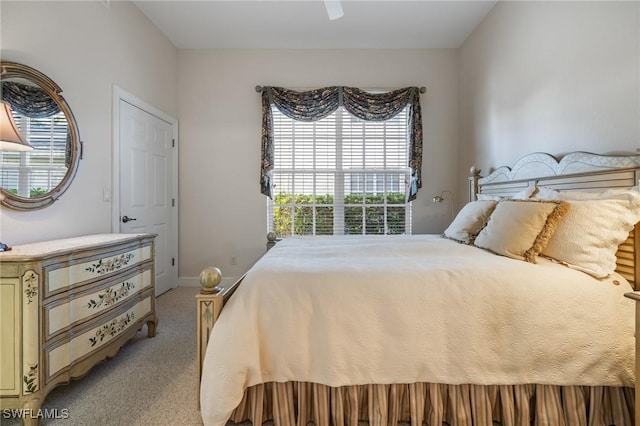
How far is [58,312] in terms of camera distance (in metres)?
1.55

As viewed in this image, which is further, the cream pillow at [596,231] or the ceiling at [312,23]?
the ceiling at [312,23]

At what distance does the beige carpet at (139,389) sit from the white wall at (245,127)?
5.21 ft

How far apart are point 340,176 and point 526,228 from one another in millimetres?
2465

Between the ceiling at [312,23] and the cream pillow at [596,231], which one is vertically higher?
the ceiling at [312,23]

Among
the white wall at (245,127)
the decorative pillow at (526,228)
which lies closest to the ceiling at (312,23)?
the white wall at (245,127)

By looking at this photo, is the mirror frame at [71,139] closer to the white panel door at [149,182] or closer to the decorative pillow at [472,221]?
the white panel door at [149,182]

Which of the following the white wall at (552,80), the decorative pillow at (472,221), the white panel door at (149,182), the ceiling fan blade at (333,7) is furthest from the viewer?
the white panel door at (149,182)

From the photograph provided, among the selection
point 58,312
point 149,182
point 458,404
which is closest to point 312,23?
point 149,182

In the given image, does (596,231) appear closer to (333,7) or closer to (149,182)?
(333,7)

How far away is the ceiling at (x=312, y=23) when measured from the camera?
2.99 m

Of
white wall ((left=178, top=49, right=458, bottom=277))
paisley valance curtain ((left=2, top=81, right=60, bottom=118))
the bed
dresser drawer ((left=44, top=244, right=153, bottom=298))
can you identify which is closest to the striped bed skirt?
the bed

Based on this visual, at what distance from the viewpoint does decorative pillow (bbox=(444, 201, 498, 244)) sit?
7.44ft

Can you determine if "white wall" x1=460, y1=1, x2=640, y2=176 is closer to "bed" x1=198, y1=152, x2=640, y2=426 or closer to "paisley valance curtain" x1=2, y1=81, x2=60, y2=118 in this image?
"bed" x1=198, y1=152, x2=640, y2=426

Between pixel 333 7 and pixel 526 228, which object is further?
pixel 333 7
